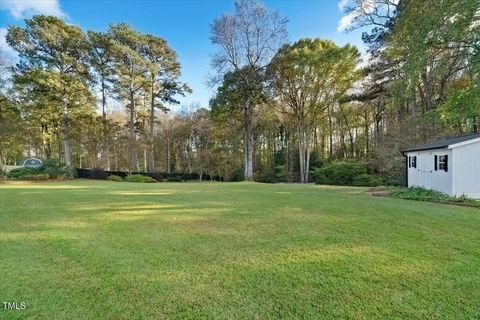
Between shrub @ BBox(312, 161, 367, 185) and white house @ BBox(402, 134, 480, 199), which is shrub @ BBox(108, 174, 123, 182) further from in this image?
white house @ BBox(402, 134, 480, 199)

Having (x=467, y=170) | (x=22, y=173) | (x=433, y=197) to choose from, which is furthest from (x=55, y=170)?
(x=467, y=170)

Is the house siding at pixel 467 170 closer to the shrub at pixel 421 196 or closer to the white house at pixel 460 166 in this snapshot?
the white house at pixel 460 166

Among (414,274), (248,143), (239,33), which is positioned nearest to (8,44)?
(239,33)

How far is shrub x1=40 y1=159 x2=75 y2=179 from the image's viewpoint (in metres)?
20.3

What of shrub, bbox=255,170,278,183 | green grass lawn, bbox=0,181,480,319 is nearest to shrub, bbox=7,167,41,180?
shrub, bbox=255,170,278,183

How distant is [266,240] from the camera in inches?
145

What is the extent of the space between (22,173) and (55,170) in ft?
6.33

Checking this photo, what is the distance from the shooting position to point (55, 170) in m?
20.5

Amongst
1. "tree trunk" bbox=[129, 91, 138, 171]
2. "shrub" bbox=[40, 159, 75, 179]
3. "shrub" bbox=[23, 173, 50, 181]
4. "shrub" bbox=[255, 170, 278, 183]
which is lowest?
"shrub" bbox=[255, 170, 278, 183]

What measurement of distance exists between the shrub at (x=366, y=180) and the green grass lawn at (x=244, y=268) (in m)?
14.5

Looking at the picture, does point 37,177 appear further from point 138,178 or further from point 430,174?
point 430,174

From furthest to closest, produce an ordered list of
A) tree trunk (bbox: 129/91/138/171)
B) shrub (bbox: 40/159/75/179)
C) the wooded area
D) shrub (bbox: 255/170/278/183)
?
shrub (bbox: 255/170/278/183)
tree trunk (bbox: 129/91/138/171)
shrub (bbox: 40/159/75/179)
the wooded area

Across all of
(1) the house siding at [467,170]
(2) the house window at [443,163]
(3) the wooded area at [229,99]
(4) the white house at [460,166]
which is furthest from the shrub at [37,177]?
(1) the house siding at [467,170]

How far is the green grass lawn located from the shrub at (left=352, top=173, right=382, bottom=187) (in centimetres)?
1451
